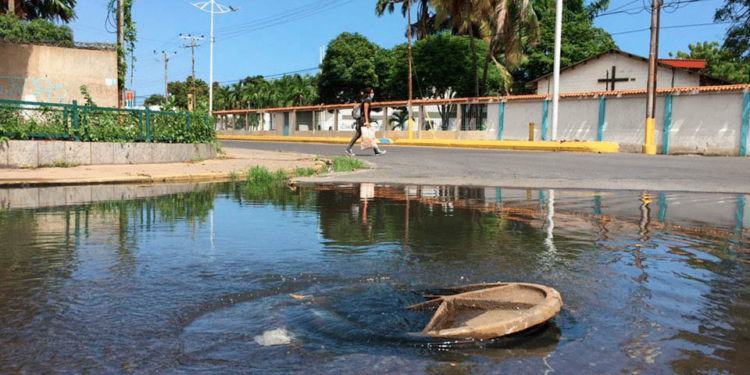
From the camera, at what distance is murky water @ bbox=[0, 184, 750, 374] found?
2.97m

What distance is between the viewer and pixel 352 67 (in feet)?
200

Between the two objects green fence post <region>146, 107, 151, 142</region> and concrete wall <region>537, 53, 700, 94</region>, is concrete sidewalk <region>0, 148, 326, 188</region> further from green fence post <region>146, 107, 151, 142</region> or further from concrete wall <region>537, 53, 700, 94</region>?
concrete wall <region>537, 53, 700, 94</region>

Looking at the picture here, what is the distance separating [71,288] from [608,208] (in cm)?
669

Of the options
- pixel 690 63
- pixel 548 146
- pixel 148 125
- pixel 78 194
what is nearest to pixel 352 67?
pixel 690 63

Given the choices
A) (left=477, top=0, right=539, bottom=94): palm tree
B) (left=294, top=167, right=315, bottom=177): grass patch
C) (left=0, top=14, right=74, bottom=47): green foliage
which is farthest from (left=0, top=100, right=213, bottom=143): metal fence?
(left=477, top=0, right=539, bottom=94): palm tree

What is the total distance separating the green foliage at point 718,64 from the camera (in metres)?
55.8

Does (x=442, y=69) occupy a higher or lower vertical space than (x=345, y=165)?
higher

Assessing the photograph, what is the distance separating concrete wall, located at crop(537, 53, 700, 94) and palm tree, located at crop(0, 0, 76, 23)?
31.6 metres

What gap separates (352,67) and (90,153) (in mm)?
46737

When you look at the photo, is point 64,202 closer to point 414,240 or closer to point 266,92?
point 414,240

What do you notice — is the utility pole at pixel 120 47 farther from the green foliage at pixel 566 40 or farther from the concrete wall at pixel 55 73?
the green foliage at pixel 566 40

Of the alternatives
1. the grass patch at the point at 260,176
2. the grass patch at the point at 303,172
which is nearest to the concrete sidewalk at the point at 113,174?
the grass patch at the point at 260,176

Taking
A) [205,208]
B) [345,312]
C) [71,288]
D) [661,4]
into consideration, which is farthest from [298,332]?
[661,4]

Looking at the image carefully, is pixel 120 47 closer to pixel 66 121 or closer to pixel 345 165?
pixel 66 121
